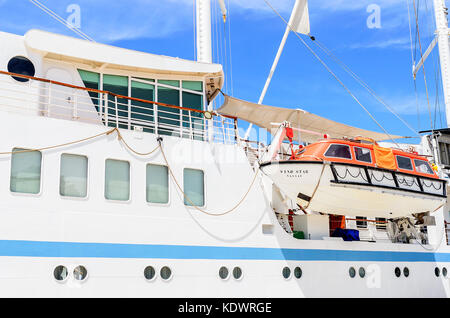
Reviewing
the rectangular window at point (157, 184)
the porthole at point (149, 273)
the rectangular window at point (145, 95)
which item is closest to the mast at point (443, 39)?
the rectangular window at point (145, 95)

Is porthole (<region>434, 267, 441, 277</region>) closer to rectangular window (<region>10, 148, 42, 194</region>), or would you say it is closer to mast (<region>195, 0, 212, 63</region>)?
mast (<region>195, 0, 212, 63</region>)

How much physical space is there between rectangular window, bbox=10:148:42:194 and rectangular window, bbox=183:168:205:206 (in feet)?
11.2

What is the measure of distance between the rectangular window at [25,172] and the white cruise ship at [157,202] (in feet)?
0.07

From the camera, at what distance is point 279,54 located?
1925 cm

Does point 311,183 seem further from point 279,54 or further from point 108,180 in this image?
point 279,54

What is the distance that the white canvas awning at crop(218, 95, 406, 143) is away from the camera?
1600cm

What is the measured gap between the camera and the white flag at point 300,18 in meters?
17.8

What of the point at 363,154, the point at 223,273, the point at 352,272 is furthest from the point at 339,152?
the point at 223,273

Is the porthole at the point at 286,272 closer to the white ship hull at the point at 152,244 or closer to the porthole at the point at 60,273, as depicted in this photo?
the white ship hull at the point at 152,244

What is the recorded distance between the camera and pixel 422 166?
1399 cm

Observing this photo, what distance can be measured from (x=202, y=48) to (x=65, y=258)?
29.2 ft

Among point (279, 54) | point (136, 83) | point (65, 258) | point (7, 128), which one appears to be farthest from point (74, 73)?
point (279, 54)

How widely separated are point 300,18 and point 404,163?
7.10 metres

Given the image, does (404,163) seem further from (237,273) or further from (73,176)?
(73,176)
